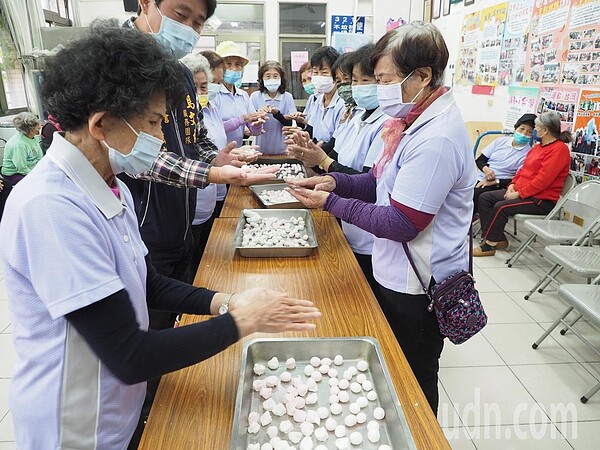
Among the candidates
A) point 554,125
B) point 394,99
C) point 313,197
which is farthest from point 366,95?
point 554,125

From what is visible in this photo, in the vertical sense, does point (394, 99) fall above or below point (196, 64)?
below

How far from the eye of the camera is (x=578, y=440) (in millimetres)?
1892

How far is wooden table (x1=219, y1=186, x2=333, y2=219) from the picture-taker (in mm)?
2330

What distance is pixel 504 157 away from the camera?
4293 millimetres

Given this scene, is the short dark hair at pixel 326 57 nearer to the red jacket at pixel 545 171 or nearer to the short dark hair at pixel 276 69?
the short dark hair at pixel 276 69

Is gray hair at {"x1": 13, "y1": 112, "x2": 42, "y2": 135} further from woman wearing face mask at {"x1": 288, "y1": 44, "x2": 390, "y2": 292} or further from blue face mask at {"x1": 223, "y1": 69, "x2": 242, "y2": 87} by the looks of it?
woman wearing face mask at {"x1": 288, "y1": 44, "x2": 390, "y2": 292}

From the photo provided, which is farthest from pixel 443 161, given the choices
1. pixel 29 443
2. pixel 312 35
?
pixel 312 35

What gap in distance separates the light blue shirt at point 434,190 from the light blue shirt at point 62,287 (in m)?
0.85

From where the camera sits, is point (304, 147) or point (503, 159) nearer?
point (304, 147)

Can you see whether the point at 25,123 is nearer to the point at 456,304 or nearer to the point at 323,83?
the point at 323,83

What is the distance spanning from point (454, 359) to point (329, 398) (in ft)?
5.63

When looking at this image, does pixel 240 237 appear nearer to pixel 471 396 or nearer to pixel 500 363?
pixel 471 396

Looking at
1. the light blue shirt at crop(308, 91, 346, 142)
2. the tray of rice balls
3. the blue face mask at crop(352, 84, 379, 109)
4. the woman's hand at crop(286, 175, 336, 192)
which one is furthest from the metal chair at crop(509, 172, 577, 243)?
the woman's hand at crop(286, 175, 336, 192)

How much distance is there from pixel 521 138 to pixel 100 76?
414 cm
